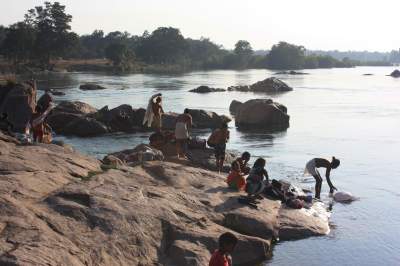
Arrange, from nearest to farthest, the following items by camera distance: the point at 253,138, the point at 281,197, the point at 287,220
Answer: the point at 287,220
the point at 281,197
the point at 253,138

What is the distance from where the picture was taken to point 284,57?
18850 centimetres

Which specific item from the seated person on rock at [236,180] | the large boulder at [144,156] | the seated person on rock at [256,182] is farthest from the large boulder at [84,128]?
the seated person on rock at [256,182]

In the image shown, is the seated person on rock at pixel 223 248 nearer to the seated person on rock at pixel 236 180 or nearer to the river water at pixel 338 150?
the river water at pixel 338 150

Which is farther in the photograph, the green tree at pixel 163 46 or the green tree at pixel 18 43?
the green tree at pixel 163 46

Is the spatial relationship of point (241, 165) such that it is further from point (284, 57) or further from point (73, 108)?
point (284, 57)

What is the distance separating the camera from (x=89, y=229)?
1205 centimetres

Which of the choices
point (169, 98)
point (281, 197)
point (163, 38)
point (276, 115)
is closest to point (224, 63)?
point (163, 38)

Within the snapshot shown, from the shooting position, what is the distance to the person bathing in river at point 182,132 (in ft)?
74.1

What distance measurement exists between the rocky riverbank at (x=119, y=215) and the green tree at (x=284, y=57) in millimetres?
173608

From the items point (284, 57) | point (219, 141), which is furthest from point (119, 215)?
point (284, 57)

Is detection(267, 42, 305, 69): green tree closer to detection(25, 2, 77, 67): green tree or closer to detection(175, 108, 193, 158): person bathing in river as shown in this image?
detection(25, 2, 77, 67): green tree

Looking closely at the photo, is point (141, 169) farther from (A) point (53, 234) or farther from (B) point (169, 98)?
(B) point (169, 98)

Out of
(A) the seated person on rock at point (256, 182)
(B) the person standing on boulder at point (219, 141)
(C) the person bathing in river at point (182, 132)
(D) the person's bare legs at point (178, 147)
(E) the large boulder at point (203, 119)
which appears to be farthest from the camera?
(E) the large boulder at point (203, 119)

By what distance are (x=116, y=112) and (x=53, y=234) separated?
3061 cm
